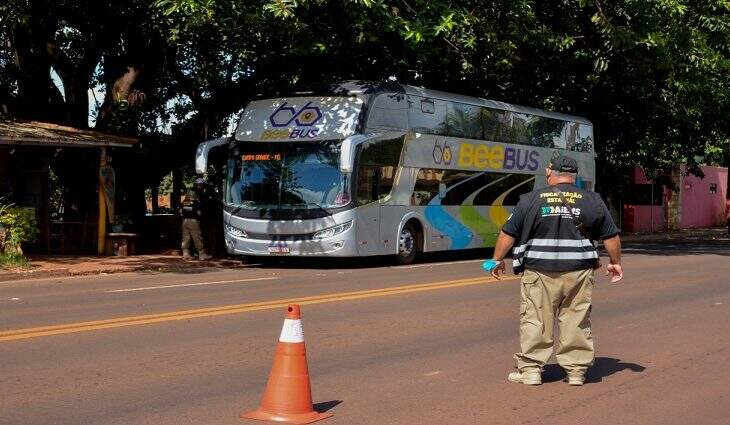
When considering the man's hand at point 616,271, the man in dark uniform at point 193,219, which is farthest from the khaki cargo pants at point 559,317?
the man in dark uniform at point 193,219

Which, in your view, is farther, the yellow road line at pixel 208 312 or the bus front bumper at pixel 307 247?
the bus front bumper at pixel 307 247

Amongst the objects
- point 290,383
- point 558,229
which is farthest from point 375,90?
point 290,383

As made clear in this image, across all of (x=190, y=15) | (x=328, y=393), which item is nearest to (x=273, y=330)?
(x=328, y=393)

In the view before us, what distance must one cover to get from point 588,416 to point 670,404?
801 mm

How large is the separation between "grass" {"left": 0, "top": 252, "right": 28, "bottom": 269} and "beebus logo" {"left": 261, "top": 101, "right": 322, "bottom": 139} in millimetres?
5168

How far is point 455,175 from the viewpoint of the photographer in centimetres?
2339

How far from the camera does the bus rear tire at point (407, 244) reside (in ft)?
71.6

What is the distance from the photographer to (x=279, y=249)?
20328 millimetres

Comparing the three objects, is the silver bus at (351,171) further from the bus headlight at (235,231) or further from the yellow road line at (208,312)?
the yellow road line at (208,312)

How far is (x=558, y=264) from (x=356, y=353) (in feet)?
7.77

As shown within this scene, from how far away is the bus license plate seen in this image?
2028cm

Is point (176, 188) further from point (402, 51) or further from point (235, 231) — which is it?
point (235, 231)

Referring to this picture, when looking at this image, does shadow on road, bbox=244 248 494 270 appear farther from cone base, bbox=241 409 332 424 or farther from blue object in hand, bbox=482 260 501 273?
cone base, bbox=241 409 332 424

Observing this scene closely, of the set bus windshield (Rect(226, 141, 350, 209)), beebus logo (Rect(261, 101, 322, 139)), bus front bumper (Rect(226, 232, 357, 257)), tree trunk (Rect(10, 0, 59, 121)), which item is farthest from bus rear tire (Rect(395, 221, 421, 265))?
tree trunk (Rect(10, 0, 59, 121))
